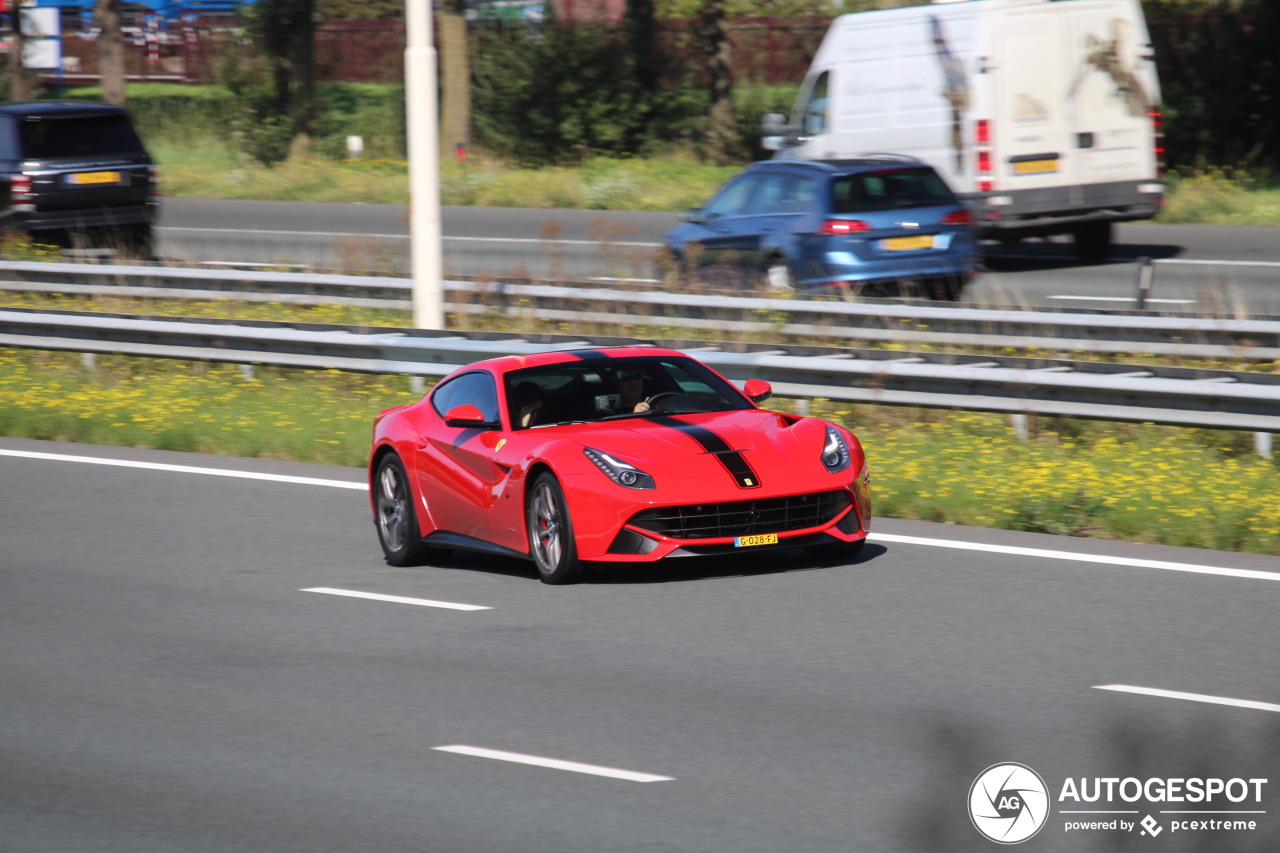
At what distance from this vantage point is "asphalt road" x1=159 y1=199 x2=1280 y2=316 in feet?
63.8

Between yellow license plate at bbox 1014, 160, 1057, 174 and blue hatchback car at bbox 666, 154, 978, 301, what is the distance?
3.62 m

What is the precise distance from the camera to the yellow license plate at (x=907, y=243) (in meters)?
17.0

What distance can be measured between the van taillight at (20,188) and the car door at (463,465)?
1345cm

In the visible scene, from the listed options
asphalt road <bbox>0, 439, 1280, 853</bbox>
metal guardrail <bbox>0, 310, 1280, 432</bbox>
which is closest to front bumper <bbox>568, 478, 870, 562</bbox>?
asphalt road <bbox>0, 439, 1280, 853</bbox>

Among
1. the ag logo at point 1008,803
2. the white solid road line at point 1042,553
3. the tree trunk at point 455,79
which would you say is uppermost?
the tree trunk at point 455,79

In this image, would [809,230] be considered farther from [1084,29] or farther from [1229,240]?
[1229,240]

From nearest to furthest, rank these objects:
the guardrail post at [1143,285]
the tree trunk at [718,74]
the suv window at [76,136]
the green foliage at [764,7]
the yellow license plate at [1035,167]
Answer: the guardrail post at [1143,285]
the yellow license plate at [1035,167]
the suv window at [76,136]
the tree trunk at [718,74]
the green foliage at [764,7]

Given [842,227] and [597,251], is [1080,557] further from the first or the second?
[597,251]

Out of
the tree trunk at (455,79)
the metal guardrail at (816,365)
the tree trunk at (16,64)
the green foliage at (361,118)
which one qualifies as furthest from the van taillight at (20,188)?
the tree trunk at (16,64)

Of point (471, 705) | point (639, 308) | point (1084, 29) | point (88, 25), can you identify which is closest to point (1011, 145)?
point (1084, 29)

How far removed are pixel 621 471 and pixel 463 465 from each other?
3.94 feet

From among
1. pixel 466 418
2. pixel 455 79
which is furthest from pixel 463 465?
pixel 455 79

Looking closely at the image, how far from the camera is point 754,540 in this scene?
9008 mm

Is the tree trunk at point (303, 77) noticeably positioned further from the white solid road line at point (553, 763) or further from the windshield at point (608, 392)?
the white solid road line at point (553, 763)
